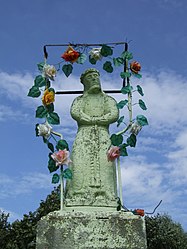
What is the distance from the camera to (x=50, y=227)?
5875 mm

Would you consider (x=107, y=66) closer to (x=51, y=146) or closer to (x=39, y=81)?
(x=39, y=81)

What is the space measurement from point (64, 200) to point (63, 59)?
7.99 feet

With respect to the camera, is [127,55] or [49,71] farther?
[127,55]

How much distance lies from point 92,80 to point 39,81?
97 centimetres

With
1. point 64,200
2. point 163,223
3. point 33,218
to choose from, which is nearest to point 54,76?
point 64,200

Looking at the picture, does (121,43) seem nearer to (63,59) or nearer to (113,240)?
(63,59)

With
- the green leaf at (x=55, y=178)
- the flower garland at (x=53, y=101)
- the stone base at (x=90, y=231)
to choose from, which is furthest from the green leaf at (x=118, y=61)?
the stone base at (x=90, y=231)

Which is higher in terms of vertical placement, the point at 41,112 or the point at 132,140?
the point at 41,112

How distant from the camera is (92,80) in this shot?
7.43 m

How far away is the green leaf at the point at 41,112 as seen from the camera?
682 centimetres

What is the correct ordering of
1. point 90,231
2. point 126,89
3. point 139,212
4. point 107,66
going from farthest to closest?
point 107,66 < point 126,89 < point 139,212 < point 90,231

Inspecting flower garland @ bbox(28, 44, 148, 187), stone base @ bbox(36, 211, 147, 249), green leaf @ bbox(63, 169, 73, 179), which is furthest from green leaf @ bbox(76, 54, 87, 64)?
stone base @ bbox(36, 211, 147, 249)

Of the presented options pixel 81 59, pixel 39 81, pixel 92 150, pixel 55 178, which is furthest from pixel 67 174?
pixel 81 59

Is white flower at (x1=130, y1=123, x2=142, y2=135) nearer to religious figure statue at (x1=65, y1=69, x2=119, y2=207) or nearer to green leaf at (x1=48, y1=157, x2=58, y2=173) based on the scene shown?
religious figure statue at (x1=65, y1=69, x2=119, y2=207)
